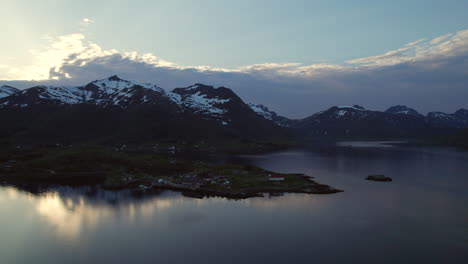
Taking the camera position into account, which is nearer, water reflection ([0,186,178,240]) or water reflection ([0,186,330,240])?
water reflection ([0,186,178,240])

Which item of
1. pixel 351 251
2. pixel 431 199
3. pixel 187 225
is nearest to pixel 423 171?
pixel 431 199

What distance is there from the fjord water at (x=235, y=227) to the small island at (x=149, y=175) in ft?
21.9

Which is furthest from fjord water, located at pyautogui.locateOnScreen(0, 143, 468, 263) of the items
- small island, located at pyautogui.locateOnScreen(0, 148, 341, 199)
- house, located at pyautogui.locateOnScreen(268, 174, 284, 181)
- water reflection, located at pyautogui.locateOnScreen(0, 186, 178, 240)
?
house, located at pyautogui.locateOnScreen(268, 174, 284, 181)

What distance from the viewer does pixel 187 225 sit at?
6128 centimetres

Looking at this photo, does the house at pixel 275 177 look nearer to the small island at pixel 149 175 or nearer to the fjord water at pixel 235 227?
the small island at pixel 149 175

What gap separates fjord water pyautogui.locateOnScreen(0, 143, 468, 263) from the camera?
47844 mm

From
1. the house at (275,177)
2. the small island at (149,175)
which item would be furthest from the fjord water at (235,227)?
the house at (275,177)

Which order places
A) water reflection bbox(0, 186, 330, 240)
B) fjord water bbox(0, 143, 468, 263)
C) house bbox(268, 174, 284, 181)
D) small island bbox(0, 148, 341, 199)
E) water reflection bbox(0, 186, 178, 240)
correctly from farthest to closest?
1. house bbox(268, 174, 284, 181)
2. small island bbox(0, 148, 341, 199)
3. water reflection bbox(0, 186, 330, 240)
4. water reflection bbox(0, 186, 178, 240)
5. fjord water bbox(0, 143, 468, 263)

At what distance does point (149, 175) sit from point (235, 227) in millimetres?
61282

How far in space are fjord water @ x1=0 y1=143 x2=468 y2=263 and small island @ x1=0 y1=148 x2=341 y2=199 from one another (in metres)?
6.67

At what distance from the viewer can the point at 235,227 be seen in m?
59.8

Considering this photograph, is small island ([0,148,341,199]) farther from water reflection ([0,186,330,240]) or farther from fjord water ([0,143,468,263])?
fjord water ([0,143,468,263])

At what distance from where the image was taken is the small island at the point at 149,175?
90.3 m

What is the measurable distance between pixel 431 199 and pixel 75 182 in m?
103
